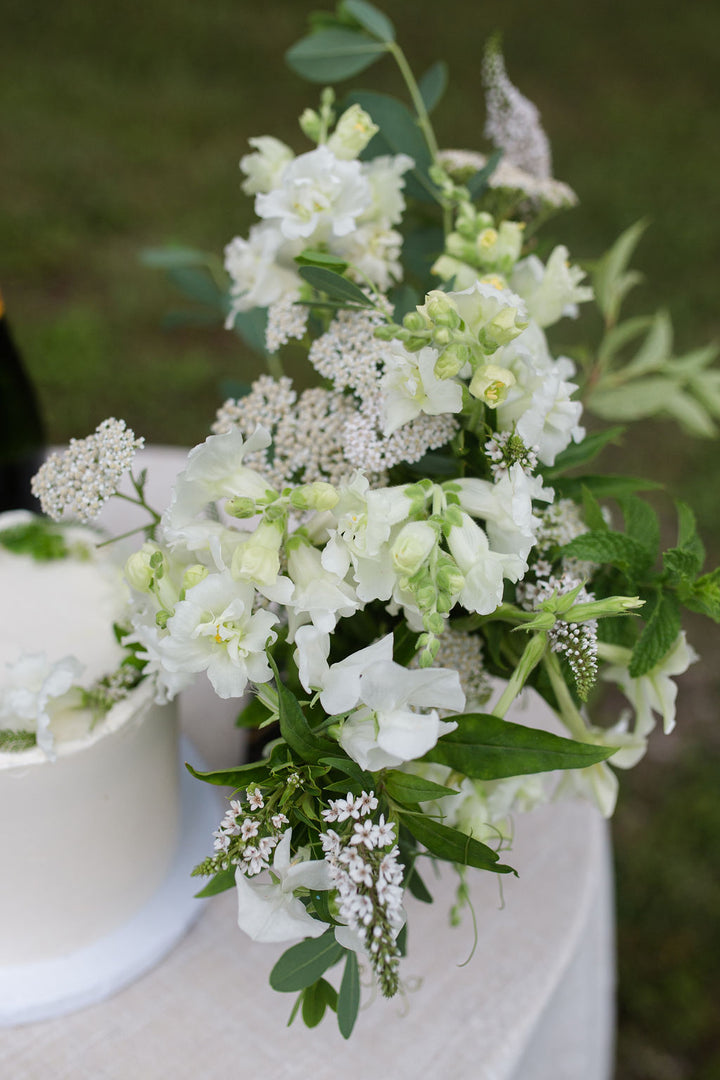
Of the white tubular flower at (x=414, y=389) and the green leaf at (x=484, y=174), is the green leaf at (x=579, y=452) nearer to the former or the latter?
the white tubular flower at (x=414, y=389)

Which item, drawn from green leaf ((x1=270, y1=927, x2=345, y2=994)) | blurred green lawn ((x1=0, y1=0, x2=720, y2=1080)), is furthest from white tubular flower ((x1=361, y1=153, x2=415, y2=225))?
blurred green lawn ((x1=0, y1=0, x2=720, y2=1080))

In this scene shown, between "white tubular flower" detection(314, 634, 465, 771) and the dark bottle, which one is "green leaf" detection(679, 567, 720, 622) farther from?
the dark bottle

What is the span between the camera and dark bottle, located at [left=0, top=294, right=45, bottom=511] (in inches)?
40.9

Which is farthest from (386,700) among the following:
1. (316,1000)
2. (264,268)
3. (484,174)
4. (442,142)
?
(442,142)

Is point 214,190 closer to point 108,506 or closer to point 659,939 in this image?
point 108,506

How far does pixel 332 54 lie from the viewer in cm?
83

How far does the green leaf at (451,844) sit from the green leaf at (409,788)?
13mm

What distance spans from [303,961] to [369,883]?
0.37 feet

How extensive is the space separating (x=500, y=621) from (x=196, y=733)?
16.4 inches

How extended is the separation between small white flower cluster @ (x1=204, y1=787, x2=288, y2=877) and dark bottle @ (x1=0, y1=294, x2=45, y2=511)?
2.30ft

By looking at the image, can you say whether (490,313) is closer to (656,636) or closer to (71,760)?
(656,636)

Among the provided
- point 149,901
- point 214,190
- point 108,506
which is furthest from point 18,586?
point 214,190

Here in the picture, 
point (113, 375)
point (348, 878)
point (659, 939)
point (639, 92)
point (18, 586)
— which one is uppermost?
point (348, 878)

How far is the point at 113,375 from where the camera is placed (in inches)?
97.7
